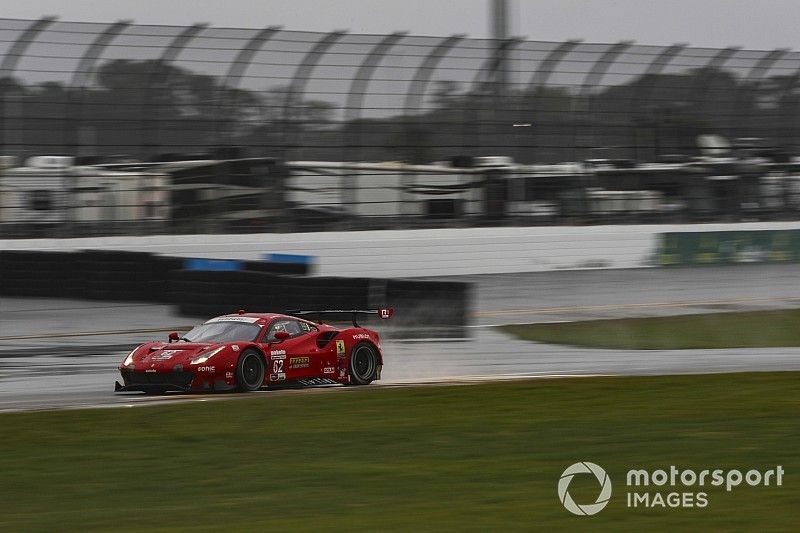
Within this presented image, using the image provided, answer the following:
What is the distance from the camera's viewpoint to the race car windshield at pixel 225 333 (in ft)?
39.9

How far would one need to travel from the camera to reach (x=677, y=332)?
18.6 m

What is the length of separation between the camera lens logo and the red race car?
15.6 ft

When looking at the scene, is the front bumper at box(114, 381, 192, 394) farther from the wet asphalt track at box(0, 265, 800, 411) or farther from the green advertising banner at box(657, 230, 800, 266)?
the green advertising banner at box(657, 230, 800, 266)

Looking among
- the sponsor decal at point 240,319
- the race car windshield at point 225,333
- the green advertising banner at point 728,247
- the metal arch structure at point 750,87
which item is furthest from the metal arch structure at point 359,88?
the race car windshield at point 225,333

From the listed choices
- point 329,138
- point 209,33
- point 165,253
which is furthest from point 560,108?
point 165,253

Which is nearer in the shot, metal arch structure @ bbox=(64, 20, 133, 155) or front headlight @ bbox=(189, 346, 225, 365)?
front headlight @ bbox=(189, 346, 225, 365)

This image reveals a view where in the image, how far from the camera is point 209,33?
2391cm

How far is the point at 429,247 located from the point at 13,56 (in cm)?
857

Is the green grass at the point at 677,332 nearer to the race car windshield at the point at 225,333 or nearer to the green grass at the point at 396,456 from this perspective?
the green grass at the point at 396,456

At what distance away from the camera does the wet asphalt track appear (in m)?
13.1

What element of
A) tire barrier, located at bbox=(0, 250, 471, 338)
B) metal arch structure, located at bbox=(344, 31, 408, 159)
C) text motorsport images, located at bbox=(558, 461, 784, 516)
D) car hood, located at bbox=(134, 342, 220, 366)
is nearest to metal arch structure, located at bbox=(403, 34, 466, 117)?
metal arch structure, located at bbox=(344, 31, 408, 159)

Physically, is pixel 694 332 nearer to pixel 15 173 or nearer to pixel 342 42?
pixel 342 42

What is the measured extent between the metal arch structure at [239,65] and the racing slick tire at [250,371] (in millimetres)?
12093

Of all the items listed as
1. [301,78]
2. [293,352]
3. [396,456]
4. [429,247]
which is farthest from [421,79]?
[396,456]
